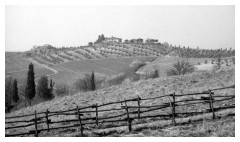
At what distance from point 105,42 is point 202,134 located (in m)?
10.3

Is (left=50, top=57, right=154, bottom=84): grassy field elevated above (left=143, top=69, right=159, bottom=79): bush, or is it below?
above

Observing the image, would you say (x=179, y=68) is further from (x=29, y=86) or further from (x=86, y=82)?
(x=29, y=86)

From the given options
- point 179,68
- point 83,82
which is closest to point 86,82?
point 83,82

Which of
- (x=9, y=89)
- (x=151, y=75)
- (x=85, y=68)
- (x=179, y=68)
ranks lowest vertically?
(x=9, y=89)

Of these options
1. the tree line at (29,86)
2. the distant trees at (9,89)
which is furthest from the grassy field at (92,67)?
the distant trees at (9,89)

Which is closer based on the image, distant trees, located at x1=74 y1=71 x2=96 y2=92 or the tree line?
the tree line

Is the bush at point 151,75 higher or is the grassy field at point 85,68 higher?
the grassy field at point 85,68

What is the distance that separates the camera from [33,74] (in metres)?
13.6

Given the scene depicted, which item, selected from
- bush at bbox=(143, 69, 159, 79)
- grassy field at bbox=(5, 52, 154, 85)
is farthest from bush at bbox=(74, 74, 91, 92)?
bush at bbox=(143, 69, 159, 79)

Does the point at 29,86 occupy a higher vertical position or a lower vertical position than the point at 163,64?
lower

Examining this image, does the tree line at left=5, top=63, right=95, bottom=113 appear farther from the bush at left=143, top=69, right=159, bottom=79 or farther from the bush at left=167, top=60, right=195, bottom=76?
the bush at left=167, top=60, right=195, bottom=76

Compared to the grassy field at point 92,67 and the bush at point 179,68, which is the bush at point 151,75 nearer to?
the bush at point 179,68
